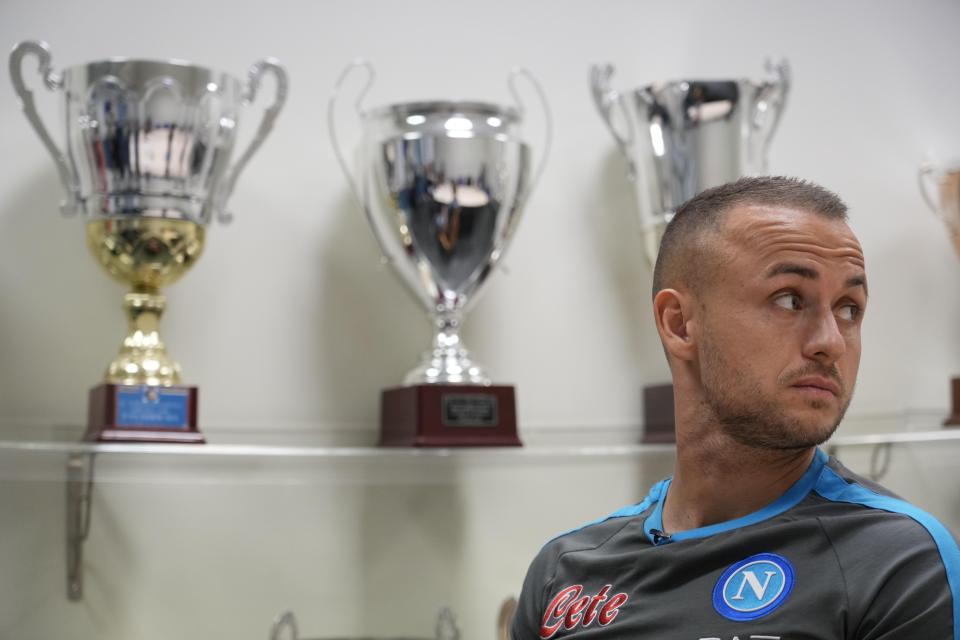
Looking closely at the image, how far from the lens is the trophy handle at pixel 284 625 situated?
102 inches

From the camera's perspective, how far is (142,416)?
8.00ft

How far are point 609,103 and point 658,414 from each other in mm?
686

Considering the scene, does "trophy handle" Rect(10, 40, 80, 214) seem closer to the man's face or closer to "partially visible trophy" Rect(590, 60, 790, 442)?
"partially visible trophy" Rect(590, 60, 790, 442)

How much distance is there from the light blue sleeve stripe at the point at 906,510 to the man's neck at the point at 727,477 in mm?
36

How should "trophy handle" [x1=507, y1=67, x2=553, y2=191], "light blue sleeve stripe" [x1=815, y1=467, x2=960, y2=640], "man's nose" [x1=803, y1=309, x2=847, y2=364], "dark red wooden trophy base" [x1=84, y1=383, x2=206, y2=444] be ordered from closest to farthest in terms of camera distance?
1. "light blue sleeve stripe" [x1=815, y1=467, x2=960, y2=640]
2. "man's nose" [x1=803, y1=309, x2=847, y2=364]
3. "dark red wooden trophy base" [x1=84, y1=383, x2=206, y2=444]
4. "trophy handle" [x1=507, y1=67, x2=553, y2=191]

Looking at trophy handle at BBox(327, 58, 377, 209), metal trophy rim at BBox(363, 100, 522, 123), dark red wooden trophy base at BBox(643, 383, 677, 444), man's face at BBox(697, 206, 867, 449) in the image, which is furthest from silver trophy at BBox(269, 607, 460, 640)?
man's face at BBox(697, 206, 867, 449)

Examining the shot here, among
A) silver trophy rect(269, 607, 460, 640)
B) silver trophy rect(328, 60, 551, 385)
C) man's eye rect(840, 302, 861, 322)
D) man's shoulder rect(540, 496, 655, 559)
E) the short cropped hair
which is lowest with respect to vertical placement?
silver trophy rect(269, 607, 460, 640)

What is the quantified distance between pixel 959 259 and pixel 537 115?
3.69ft

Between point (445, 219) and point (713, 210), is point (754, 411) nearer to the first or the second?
point (713, 210)

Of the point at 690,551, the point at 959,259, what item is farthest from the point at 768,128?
the point at 690,551

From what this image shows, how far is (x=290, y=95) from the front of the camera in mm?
2846

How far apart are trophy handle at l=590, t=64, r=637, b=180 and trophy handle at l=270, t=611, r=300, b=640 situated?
118cm

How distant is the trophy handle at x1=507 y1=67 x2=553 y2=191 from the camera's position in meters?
2.79

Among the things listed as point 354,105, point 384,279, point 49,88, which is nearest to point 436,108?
point 354,105
